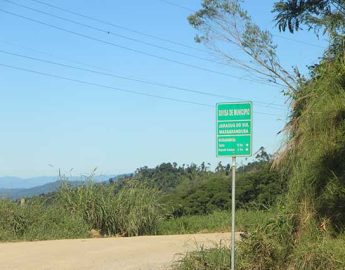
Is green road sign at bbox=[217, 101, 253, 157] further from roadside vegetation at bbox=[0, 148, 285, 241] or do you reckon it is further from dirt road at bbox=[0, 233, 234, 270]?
roadside vegetation at bbox=[0, 148, 285, 241]

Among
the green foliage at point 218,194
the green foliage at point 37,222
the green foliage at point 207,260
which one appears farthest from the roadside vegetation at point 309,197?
the green foliage at point 218,194

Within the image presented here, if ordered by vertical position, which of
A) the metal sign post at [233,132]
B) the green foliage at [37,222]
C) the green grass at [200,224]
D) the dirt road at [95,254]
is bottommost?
the green grass at [200,224]

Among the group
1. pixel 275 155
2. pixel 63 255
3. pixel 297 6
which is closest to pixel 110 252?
pixel 63 255

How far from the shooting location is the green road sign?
27.0ft

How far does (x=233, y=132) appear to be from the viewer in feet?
27.5

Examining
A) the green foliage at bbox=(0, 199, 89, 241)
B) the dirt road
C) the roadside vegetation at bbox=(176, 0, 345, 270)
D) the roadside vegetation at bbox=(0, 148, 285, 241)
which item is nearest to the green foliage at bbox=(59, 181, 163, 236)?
the roadside vegetation at bbox=(0, 148, 285, 241)

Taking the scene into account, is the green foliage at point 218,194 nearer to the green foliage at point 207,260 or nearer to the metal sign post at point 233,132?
the green foliage at point 207,260

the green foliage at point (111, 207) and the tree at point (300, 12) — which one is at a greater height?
the tree at point (300, 12)

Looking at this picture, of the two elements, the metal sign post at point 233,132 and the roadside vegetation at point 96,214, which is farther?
the roadside vegetation at point 96,214

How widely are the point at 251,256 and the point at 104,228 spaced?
28.5 feet

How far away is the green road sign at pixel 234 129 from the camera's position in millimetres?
8242

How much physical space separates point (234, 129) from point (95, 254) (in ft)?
18.1

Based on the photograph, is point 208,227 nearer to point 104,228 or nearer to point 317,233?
point 104,228

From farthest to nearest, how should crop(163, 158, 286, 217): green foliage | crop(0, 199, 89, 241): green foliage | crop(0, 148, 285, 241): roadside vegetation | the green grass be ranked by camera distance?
crop(163, 158, 286, 217): green foliage → the green grass → crop(0, 148, 285, 241): roadside vegetation → crop(0, 199, 89, 241): green foliage
